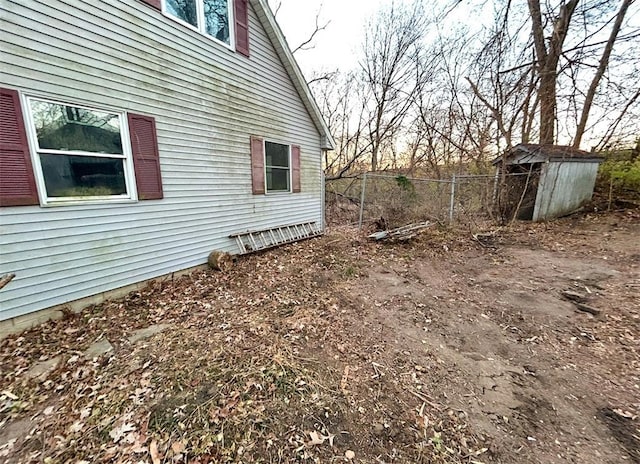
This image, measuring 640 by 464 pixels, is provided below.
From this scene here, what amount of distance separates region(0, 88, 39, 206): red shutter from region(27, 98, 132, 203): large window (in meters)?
0.10

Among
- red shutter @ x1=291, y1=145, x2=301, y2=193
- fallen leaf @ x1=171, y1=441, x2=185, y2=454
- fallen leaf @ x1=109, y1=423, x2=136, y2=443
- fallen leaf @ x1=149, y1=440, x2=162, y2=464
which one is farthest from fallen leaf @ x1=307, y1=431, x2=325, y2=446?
red shutter @ x1=291, y1=145, x2=301, y2=193

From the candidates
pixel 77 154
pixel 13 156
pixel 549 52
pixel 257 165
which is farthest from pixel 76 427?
pixel 549 52

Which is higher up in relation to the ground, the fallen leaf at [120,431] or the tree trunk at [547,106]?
the tree trunk at [547,106]

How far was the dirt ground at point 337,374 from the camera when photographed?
1.91 metres

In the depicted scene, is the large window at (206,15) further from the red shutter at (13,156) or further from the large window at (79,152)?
the red shutter at (13,156)

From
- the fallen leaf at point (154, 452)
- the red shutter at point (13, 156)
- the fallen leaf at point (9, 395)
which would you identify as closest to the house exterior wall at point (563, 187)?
the fallen leaf at point (154, 452)

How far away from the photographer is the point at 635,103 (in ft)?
26.5

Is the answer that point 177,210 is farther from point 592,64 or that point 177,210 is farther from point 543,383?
point 592,64

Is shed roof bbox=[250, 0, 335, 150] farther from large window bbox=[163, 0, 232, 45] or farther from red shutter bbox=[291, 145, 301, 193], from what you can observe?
red shutter bbox=[291, 145, 301, 193]

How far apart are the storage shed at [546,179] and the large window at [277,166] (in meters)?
6.76

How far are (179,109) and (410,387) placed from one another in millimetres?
5286

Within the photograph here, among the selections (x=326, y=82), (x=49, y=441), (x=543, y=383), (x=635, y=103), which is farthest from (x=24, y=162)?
(x=635, y=103)

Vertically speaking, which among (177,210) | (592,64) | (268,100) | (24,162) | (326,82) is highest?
(326,82)

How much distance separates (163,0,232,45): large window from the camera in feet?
14.9
